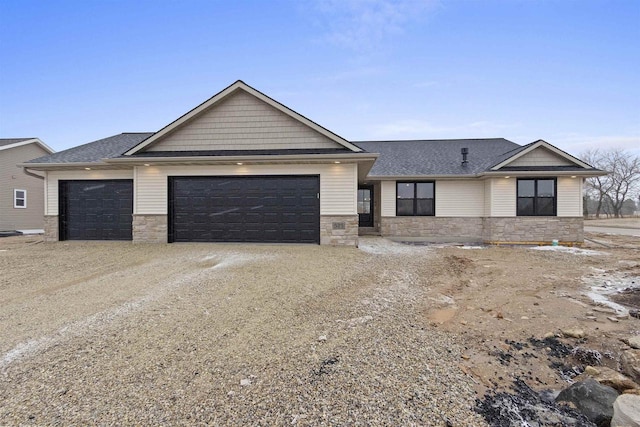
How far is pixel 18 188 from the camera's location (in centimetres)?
1831

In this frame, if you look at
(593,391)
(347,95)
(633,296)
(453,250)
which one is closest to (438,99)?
(347,95)

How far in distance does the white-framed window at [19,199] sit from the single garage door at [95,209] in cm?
1078

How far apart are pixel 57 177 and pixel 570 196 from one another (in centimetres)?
2244

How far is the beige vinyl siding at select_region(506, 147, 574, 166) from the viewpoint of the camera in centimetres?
1272

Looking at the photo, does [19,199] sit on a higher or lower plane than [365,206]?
higher

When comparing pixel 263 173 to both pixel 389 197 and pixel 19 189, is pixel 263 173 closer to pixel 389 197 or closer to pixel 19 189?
pixel 389 197

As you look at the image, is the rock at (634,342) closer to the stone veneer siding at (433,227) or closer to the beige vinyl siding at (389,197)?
→ the stone veneer siding at (433,227)

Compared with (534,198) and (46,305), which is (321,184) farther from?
(534,198)

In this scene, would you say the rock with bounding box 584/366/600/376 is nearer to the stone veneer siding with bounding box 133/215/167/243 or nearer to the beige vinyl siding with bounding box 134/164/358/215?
the beige vinyl siding with bounding box 134/164/358/215

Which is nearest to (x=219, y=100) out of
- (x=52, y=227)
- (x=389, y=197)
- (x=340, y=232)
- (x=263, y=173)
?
(x=263, y=173)

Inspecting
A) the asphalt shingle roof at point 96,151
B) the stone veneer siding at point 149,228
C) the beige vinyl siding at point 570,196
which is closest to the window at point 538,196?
the beige vinyl siding at point 570,196

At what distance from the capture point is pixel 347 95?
2106cm

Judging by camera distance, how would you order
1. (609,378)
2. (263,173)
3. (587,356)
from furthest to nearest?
(263,173), (587,356), (609,378)

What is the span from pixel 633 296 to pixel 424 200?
9.25 m
